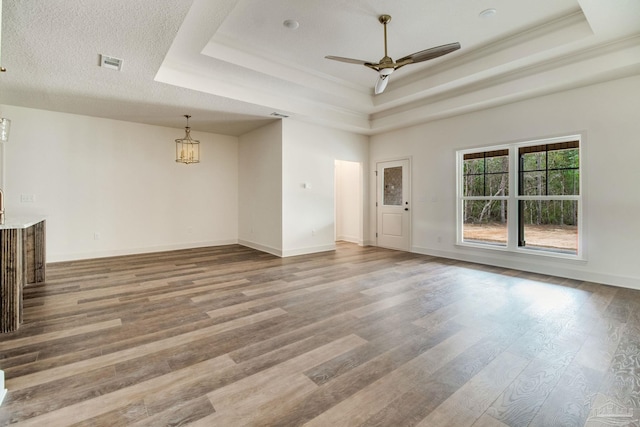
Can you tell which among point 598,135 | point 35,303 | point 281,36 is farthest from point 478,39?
point 35,303

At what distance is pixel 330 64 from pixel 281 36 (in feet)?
3.42

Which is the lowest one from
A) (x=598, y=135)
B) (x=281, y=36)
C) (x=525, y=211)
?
(x=525, y=211)

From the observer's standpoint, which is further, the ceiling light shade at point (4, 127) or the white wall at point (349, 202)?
the white wall at point (349, 202)

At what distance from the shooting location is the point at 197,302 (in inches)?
129

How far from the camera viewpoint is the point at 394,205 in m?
6.88

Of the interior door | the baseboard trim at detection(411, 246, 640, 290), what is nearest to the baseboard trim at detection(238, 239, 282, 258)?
the interior door

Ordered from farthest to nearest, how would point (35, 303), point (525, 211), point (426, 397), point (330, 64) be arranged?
1. point (525, 211)
2. point (330, 64)
3. point (35, 303)
4. point (426, 397)

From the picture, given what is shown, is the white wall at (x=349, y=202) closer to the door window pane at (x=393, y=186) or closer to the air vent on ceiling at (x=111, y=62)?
the door window pane at (x=393, y=186)

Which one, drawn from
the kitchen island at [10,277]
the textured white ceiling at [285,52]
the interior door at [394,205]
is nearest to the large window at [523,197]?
the textured white ceiling at [285,52]

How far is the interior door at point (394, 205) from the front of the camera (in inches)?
258

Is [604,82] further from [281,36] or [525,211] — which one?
[281,36]

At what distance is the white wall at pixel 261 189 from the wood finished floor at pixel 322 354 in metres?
2.18

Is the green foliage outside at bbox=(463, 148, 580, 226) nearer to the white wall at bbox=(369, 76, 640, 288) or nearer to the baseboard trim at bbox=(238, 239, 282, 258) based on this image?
the white wall at bbox=(369, 76, 640, 288)

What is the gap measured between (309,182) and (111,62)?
149 inches
